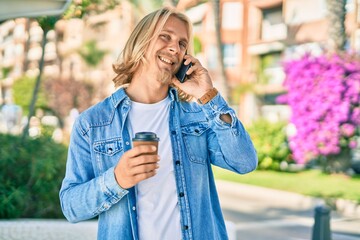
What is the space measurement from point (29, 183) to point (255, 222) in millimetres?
4386

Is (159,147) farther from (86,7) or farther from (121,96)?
(86,7)

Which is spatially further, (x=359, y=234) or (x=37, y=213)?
(x=359, y=234)

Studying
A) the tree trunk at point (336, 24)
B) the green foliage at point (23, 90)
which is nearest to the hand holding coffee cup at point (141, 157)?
the tree trunk at point (336, 24)

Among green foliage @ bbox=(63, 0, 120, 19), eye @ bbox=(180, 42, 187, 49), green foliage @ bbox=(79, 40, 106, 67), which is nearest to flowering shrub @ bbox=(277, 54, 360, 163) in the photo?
green foliage @ bbox=(63, 0, 120, 19)

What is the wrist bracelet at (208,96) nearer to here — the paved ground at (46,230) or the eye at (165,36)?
the eye at (165,36)

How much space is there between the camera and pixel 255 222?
10289 mm

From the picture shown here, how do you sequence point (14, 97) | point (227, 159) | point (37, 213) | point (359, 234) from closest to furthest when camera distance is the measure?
point (227, 159)
point (37, 213)
point (359, 234)
point (14, 97)

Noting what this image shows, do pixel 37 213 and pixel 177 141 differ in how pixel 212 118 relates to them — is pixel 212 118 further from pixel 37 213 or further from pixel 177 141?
pixel 37 213

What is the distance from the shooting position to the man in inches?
80.1

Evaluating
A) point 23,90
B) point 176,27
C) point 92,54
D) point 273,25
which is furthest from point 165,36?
point 23,90

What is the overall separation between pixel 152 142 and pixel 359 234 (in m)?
8.19

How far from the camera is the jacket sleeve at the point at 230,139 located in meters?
2.07

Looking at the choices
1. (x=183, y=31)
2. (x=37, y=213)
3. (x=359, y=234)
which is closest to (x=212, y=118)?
(x=183, y=31)

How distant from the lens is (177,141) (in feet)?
7.08
